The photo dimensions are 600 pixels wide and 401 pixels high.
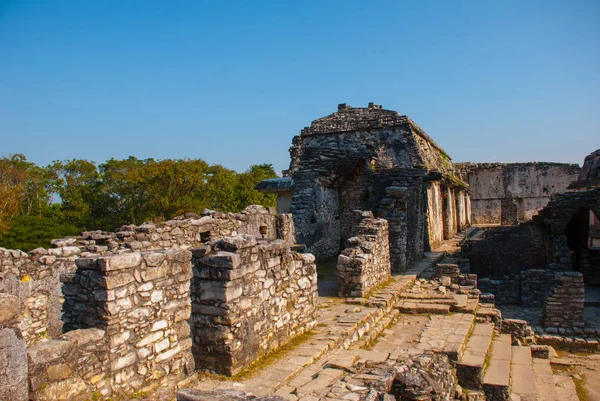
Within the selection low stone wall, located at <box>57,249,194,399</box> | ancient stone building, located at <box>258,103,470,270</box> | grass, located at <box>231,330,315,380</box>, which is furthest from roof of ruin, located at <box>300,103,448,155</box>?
low stone wall, located at <box>57,249,194,399</box>

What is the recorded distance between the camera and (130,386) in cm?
396

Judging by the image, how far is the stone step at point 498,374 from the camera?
683cm

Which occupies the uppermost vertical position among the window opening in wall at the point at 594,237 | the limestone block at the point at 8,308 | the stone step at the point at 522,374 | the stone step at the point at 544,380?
the limestone block at the point at 8,308

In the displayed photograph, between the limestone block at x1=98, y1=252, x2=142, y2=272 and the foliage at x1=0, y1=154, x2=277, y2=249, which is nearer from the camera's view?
the limestone block at x1=98, y1=252, x2=142, y2=272

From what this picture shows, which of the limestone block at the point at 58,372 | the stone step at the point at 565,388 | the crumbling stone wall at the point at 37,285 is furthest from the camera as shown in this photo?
the crumbling stone wall at the point at 37,285

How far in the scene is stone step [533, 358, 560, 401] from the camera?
25.4 feet

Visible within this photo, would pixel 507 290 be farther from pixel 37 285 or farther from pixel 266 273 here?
pixel 37 285

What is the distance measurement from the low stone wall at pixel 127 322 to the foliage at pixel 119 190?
2688 centimetres

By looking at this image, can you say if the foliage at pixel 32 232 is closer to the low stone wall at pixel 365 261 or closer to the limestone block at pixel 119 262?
the low stone wall at pixel 365 261

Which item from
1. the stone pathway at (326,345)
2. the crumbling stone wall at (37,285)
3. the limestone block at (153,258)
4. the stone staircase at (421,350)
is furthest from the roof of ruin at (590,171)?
the crumbling stone wall at (37,285)

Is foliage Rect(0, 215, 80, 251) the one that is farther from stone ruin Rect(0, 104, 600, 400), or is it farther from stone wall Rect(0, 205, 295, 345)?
stone wall Rect(0, 205, 295, 345)

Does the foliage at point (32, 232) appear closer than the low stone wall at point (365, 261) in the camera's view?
No

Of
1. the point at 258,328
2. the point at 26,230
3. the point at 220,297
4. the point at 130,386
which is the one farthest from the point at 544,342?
the point at 26,230

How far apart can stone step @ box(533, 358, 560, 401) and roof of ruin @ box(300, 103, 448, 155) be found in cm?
1376
